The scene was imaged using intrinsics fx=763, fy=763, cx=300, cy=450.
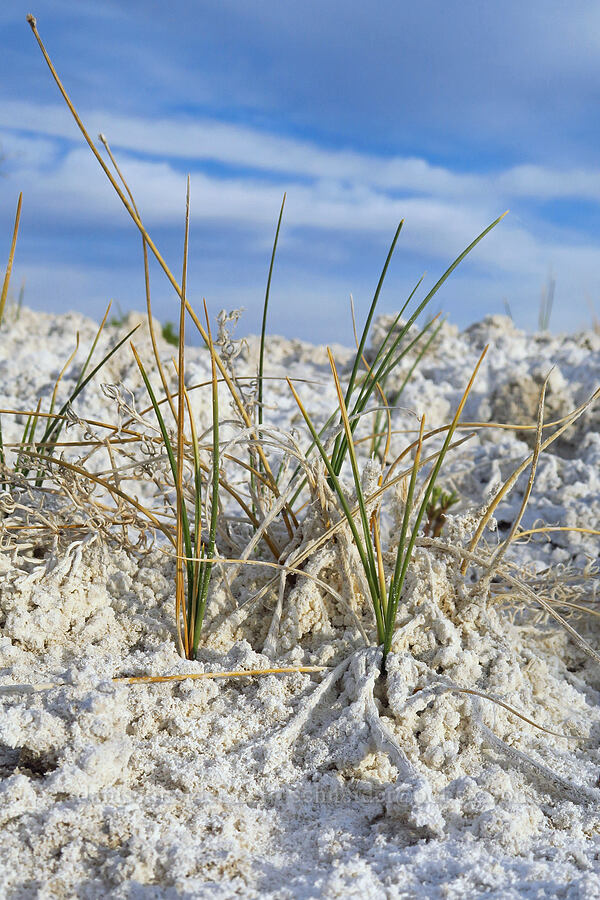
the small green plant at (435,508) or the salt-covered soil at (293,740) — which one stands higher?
the small green plant at (435,508)

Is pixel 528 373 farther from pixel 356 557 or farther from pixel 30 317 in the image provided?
pixel 30 317

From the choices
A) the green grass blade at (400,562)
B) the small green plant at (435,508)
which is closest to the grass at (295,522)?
the green grass blade at (400,562)

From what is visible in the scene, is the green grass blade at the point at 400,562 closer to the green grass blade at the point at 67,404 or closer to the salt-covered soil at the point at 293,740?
the salt-covered soil at the point at 293,740

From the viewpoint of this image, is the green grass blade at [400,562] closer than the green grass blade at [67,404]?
Yes

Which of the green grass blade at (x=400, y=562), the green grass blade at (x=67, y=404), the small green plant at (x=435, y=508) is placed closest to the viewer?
the green grass blade at (x=400, y=562)

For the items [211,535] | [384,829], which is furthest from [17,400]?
[384,829]

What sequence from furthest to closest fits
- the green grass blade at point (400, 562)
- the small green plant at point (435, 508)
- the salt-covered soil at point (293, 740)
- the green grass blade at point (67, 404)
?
the small green plant at point (435, 508), the green grass blade at point (67, 404), the green grass blade at point (400, 562), the salt-covered soil at point (293, 740)

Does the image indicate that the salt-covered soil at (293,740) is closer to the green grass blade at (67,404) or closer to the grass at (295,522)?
the grass at (295,522)

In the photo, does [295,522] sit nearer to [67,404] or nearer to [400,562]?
[400,562]

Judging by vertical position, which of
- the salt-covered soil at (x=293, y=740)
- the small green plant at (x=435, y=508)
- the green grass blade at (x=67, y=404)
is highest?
the green grass blade at (x=67, y=404)

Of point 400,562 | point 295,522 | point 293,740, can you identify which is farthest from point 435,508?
point 293,740
